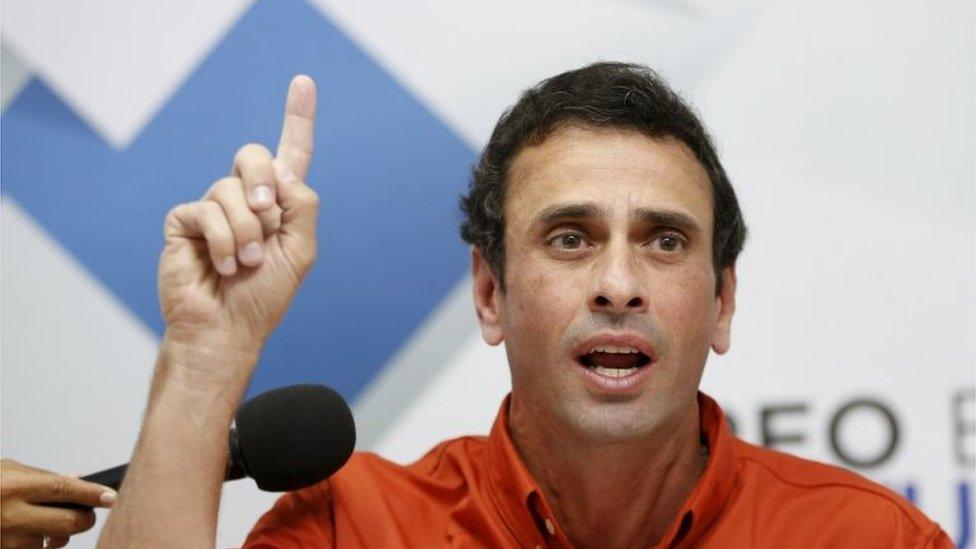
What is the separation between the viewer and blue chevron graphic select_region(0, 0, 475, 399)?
2195mm

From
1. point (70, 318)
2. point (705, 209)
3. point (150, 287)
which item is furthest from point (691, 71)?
point (70, 318)

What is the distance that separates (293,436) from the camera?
145cm

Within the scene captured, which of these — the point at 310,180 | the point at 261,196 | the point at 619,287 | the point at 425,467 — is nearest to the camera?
the point at 261,196

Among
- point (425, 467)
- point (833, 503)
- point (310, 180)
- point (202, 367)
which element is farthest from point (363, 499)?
point (310, 180)

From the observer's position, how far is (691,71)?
7.01 feet

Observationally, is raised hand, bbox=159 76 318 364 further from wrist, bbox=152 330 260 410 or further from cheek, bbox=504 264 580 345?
cheek, bbox=504 264 580 345

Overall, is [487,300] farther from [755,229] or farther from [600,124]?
[755,229]

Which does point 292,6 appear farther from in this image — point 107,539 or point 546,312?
point 107,539

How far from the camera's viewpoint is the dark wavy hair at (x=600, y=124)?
1.72m

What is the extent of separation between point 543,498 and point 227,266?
0.52 metres

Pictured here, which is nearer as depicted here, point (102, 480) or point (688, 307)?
point (102, 480)

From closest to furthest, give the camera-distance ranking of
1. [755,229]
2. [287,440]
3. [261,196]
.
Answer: [261,196]
[287,440]
[755,229]

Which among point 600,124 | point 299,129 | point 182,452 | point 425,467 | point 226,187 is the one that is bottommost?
point 182,452

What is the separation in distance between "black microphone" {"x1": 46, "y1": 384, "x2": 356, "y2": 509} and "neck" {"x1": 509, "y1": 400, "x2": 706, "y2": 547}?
32 centimetres
